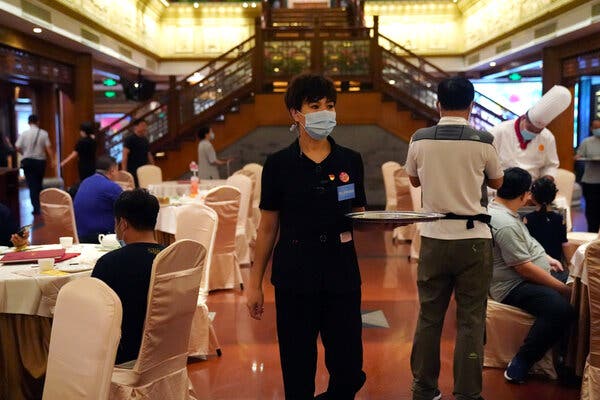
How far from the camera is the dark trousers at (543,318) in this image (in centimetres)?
368

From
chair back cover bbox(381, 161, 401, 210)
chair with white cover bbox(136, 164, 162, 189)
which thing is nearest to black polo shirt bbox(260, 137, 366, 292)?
chair back cover bbox(381, 161, 401, 210)

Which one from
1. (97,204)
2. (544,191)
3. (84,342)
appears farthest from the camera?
(97,204)

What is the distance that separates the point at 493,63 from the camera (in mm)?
16125

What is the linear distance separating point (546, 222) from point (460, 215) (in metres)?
1.47

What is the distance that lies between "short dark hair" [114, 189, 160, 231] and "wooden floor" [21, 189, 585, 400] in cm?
122

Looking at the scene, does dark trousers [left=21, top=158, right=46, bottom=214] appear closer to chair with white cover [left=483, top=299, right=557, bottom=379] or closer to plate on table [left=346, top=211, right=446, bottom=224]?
chair with white cover [left=483, top=299, right=557, bottom=379]

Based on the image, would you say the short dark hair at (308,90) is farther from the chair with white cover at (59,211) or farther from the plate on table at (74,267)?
the chair with white cover at (59,211)

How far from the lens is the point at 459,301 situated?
3123mm

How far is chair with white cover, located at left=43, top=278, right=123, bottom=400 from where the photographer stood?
5.66 feet

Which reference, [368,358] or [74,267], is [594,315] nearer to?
[368,358]

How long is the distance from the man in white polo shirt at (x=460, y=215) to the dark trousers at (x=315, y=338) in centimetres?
80

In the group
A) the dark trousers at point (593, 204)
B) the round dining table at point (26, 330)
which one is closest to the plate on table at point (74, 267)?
the round dining table at point (26, 330)

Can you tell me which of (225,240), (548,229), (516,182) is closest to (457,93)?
(516,182)

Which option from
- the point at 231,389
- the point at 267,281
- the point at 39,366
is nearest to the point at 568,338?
the point at 231,389
